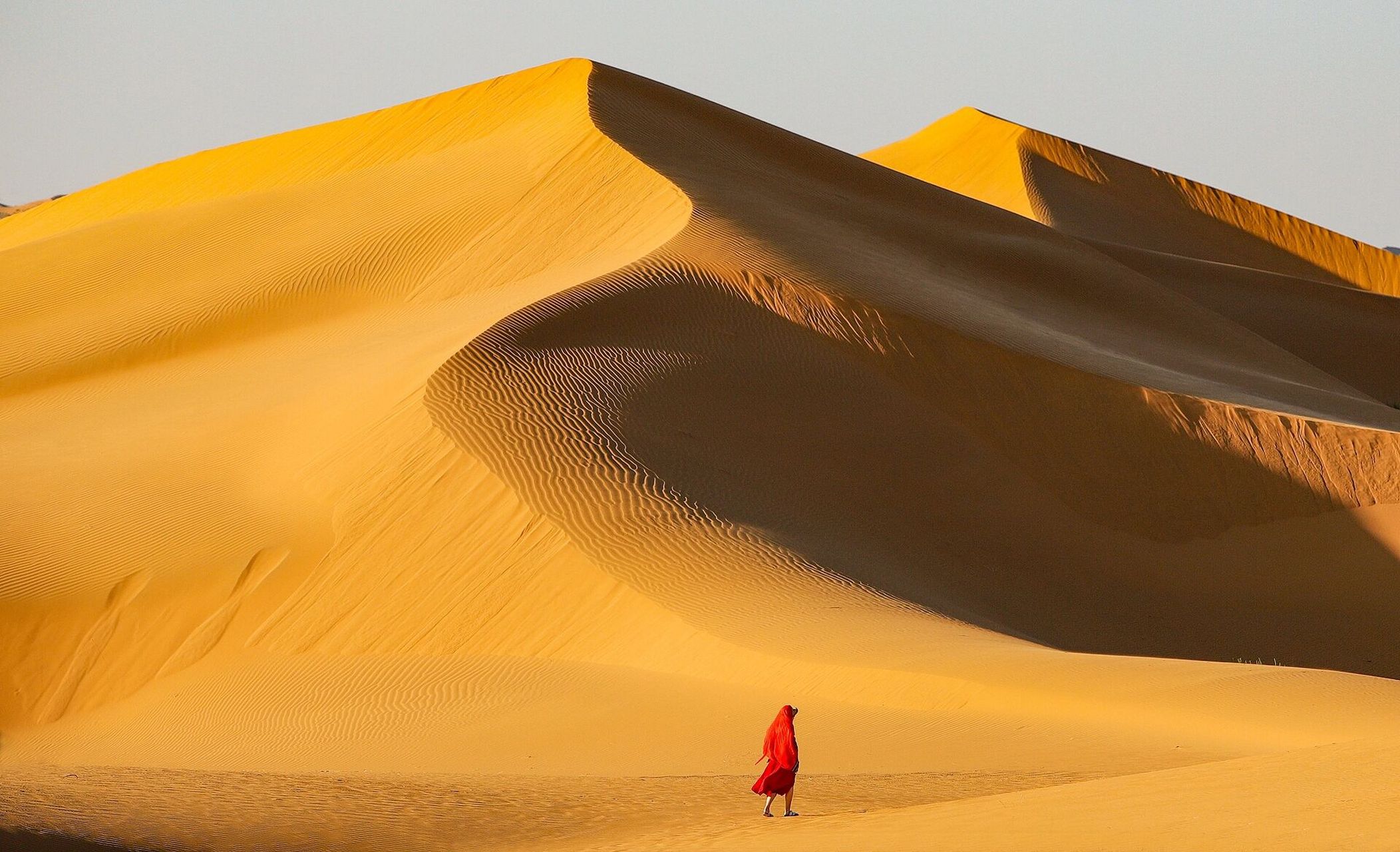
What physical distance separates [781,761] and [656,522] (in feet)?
21.5

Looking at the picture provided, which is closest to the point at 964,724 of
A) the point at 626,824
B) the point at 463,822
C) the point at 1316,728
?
the point at 1316,728

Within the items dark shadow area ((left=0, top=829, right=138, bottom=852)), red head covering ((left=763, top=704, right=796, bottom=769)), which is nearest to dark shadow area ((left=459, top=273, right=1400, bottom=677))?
red head covering ((left=763, top=704, right=796, bottom=769))

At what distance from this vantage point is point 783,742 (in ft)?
29.2

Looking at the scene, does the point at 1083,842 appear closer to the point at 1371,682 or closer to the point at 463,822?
the point at 463,822

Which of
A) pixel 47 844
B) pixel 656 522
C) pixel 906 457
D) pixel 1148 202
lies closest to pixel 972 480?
pixel 906 457

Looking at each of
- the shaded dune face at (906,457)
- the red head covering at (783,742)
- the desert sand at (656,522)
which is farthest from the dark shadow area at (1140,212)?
the red head covering at (783,742)

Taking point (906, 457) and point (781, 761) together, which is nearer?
point (781, 761)

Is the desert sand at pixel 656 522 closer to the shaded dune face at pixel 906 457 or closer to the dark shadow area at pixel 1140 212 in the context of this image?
the shaded dune face at pixel 906 457

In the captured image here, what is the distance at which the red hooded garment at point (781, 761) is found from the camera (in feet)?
29.1

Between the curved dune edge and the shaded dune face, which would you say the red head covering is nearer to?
the shaded dune face

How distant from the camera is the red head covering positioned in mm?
8867

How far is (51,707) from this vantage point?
14602mm

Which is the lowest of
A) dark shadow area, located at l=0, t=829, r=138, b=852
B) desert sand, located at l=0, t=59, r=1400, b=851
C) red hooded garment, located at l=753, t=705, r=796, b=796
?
dark shadow area, located at l=0, t=829, r=138, b=852

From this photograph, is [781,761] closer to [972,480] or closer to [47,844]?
[47,844]
